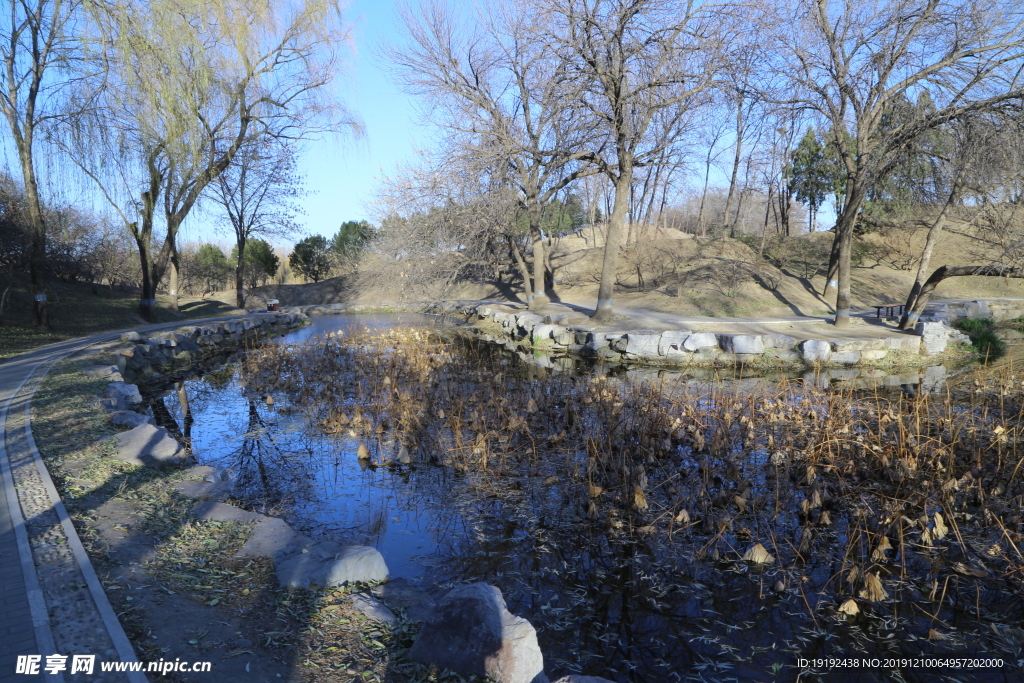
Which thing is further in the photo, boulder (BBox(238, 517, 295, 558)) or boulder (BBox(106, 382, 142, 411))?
boulder (BBox(106, 382, 142, 411))

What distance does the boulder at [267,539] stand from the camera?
3852 mm

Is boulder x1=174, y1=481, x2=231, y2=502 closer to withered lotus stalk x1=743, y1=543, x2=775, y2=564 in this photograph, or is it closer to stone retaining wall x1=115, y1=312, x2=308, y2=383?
withered lotus stalk x1=743, y1=543, x2=775, y2=564

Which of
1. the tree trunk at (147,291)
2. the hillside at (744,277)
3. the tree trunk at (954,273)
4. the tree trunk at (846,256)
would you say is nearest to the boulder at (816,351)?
the tree trunk at (846,256)

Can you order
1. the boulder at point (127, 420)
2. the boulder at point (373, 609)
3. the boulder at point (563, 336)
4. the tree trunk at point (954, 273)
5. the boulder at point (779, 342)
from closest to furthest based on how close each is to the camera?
the boulder at point (373, 609) → the boulder at point (127, 420) → the tree trunk at point (954, 273) → the boulder at point (779, 342) → the boulder at point (563, 336)

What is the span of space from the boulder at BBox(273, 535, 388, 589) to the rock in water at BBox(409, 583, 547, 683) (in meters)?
0.85

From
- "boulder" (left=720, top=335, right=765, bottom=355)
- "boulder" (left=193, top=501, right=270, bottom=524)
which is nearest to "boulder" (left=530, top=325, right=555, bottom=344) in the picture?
"boulder" (left=720, top=335, right=765, bottom=355)

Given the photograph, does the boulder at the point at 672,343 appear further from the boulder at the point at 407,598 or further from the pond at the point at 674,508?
the boulder at the point at 407,598

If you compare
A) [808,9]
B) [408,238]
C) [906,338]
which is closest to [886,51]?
[808,9]

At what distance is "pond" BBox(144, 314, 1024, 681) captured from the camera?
351cm

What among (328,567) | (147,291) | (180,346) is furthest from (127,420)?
(147,291)

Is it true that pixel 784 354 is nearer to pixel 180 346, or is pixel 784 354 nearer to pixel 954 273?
pixel 954 273

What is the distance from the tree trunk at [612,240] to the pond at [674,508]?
6.70m

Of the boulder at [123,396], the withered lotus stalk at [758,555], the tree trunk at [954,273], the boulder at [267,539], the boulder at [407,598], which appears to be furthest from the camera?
the tree trunk at [954,273]

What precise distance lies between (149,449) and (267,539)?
8.65 ft
